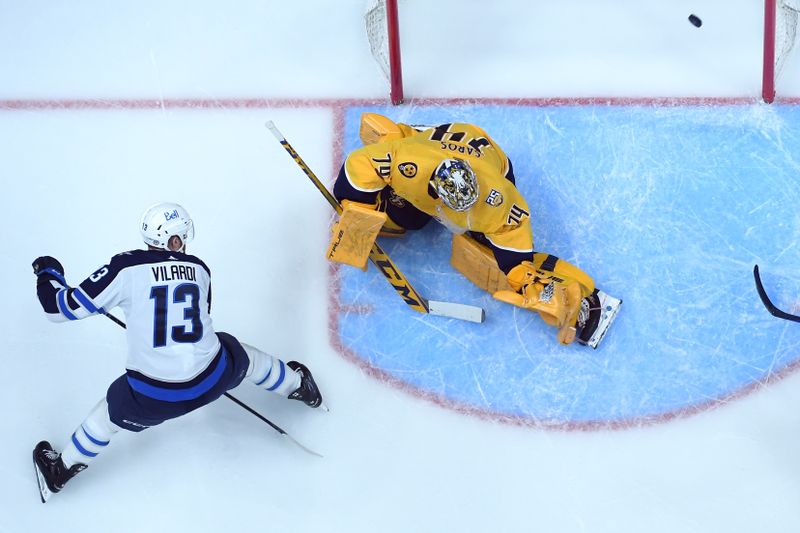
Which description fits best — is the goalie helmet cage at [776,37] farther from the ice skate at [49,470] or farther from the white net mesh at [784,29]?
the ice skate at [49,470]

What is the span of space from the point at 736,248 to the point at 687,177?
0.42 metres

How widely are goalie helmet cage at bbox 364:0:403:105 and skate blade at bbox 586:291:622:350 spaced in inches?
56.5

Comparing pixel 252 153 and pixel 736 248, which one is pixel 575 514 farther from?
pixel 252 153

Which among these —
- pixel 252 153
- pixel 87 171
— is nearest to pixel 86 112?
pixel 87 171

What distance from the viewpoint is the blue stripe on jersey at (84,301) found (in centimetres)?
368

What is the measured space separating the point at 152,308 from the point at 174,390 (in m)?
0.34

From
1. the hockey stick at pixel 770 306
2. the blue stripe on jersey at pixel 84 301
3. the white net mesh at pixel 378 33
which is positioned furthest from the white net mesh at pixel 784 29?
the blue stripe on jersey at pixel 84 301

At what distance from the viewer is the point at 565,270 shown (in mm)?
4340

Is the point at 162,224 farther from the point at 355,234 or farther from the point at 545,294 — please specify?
the point at 545,294

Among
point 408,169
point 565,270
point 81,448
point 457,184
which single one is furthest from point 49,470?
point 565,270

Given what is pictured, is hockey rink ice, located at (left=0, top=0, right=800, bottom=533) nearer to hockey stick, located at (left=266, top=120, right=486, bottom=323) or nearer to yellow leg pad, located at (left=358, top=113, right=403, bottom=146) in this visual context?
hockey stick, located at (left=266, top=120, right=486, bottom=323)

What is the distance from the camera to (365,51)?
5074mm

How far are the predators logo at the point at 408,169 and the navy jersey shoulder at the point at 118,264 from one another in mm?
935

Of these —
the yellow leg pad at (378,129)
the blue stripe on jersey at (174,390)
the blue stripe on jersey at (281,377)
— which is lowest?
the blue stripe on jersey at (281,377)
